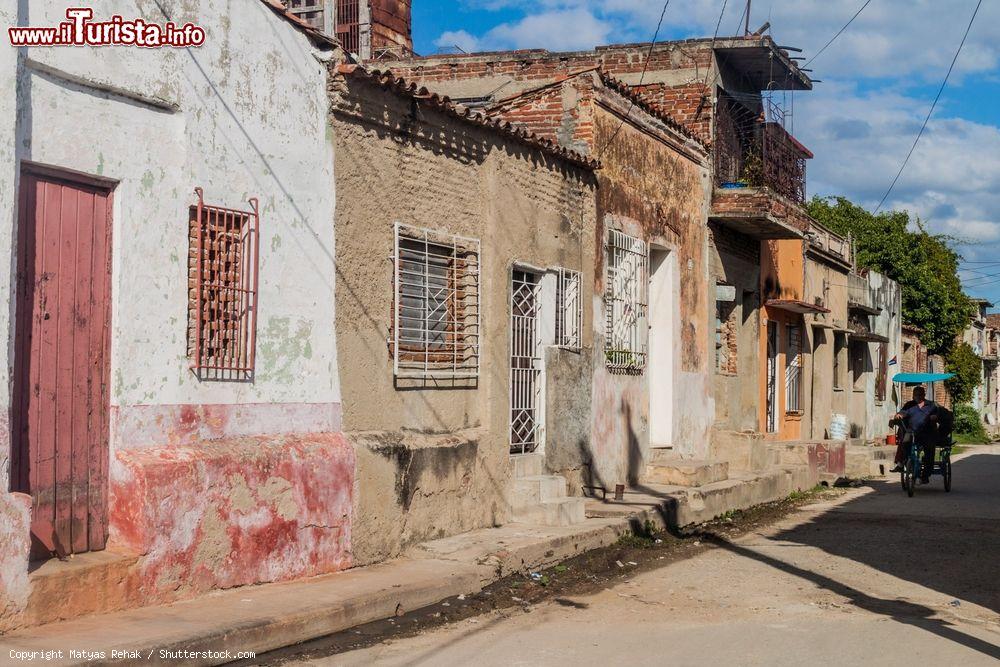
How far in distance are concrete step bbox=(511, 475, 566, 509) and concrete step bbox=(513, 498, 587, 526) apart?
66 mm

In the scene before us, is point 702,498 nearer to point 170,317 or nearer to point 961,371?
point 170,317

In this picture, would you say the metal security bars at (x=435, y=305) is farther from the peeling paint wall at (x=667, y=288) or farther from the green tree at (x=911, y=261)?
the green tree at (x=911, y=261)

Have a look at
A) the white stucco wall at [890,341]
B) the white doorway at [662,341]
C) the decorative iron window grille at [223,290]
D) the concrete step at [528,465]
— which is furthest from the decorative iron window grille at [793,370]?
the decorative iron window grille at [223,290]

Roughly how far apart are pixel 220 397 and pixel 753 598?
14.6ft

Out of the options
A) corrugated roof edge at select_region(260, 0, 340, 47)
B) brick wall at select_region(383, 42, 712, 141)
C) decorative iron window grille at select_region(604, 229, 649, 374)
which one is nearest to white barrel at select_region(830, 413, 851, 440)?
brick wall at select_region(383, 42, 712, 141)

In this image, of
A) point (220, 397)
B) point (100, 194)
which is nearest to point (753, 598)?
point (220, 397)

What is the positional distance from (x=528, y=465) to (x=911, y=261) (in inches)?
1198

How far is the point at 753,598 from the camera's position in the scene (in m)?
9.25

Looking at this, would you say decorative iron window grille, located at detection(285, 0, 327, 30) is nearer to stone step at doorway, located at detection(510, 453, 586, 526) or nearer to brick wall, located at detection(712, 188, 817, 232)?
brick wall, located at detection(712, 188, 817, 232)

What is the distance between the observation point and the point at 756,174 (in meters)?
20.7

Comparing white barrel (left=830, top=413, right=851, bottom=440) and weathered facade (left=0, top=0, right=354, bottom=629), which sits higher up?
weathered facade (left=0, top=0, right=354, bottom=629)

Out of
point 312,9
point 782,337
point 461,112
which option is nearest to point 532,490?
point 461,112

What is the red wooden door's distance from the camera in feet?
23.7

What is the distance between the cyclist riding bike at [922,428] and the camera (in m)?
18.7
